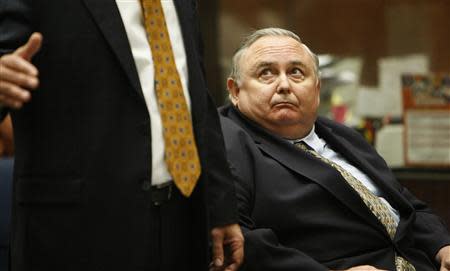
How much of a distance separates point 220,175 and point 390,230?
980 millimetres

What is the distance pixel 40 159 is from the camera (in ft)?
6.73

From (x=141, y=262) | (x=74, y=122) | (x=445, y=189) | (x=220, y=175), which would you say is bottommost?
(x=445, y=189)

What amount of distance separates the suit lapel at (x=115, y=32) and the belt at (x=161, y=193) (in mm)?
244

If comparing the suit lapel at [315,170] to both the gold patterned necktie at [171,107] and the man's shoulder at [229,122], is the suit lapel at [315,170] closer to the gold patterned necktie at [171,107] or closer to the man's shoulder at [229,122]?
the man's shoulder at [229,122]

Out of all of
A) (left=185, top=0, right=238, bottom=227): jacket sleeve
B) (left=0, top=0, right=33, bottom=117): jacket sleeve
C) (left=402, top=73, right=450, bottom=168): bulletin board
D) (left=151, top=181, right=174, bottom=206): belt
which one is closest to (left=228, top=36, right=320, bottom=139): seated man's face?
(left=185, top=0, right=238, bottom=227): jacket sleeve

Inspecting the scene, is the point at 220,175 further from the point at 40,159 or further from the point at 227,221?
the point at 40,159

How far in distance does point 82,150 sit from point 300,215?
104 centimetres

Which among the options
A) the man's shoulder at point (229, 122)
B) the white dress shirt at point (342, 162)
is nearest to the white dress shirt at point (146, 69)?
the man's shoulder at point (229, 122)

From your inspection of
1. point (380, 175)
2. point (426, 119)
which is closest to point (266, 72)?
point (380, 175)

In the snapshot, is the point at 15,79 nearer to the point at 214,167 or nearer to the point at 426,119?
the point at 214,167

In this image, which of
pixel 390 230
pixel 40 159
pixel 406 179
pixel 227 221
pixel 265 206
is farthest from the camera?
pixel 406 179

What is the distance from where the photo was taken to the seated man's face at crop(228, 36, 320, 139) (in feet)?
10.3

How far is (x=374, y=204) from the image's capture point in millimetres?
3041

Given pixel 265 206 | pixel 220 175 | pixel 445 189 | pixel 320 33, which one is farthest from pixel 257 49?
pixel 445 189
